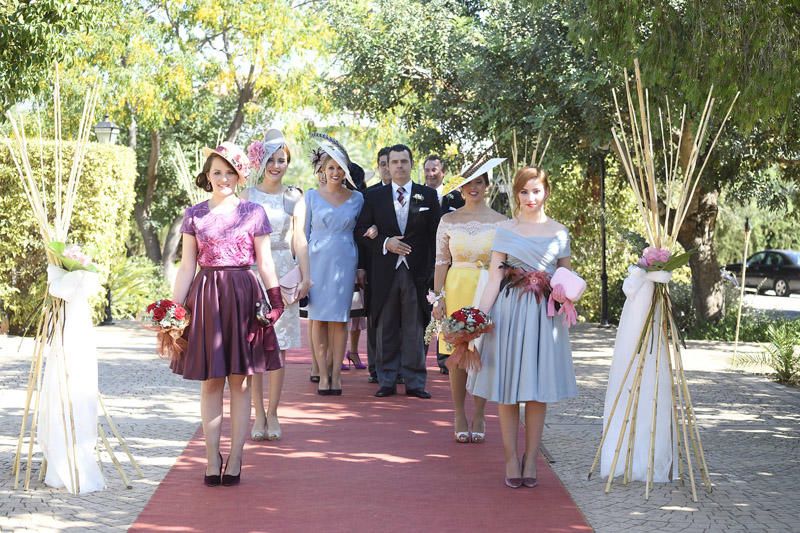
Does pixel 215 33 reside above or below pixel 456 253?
above

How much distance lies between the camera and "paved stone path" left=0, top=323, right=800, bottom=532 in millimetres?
5570

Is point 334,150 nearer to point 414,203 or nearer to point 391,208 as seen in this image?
point 391,208

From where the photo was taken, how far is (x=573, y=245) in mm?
21828

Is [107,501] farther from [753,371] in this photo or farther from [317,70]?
[317,70]

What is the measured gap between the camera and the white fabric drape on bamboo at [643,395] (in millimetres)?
6430

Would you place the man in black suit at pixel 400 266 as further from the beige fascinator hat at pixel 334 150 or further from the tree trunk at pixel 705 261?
the tree trunk at pixel 705 261

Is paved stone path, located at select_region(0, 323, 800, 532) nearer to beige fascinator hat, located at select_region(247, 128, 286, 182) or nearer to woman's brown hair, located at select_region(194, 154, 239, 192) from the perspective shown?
woman's brown hair, located at select_region(194, 154, 239, 192)

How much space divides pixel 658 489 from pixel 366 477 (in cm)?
175

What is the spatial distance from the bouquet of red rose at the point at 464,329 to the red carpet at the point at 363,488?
2.60 feet

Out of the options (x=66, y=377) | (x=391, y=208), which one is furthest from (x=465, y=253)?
(x=66, y=377)

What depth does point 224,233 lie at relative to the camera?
6102 mm

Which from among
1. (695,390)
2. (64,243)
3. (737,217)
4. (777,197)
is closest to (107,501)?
(64,243)

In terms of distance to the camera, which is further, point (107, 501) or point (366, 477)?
point (366, 477)

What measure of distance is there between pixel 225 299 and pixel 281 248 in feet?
5.89
